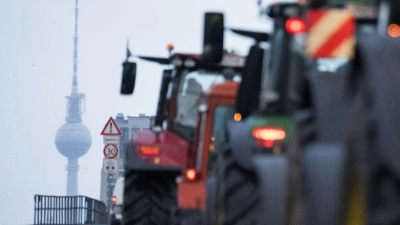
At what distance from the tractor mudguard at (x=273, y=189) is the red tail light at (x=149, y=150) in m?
9.17

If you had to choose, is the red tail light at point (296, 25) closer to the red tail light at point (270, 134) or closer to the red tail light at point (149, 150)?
the red tail light at point (270, 134)

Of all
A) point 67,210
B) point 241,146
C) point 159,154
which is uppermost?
point 241,146

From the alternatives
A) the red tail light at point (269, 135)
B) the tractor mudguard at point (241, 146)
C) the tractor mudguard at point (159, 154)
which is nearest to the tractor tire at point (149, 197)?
the tractor mudguard at point (159, 154)

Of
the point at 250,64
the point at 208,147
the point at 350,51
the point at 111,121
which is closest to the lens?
the point at 350,51

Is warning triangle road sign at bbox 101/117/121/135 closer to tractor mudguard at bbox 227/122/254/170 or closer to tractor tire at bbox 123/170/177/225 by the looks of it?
tractor tire at bbox 123/170/177/225

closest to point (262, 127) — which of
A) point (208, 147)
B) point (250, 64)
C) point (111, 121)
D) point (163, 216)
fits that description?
point (250, 64)

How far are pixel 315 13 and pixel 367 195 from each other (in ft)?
6.06

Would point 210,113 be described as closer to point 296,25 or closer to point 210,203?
point 210,203

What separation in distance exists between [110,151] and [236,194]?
2298 cm

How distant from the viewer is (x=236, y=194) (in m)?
9.16

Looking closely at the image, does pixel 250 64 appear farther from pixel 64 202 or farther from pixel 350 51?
pixel 64 202

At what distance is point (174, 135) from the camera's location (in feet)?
55.4

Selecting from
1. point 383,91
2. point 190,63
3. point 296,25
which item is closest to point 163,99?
point 190,63

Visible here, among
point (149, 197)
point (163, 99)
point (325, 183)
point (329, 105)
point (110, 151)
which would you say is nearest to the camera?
point (325, 183)
